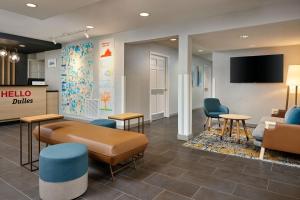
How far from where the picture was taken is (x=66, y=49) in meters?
6.71

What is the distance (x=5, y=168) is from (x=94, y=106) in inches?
131

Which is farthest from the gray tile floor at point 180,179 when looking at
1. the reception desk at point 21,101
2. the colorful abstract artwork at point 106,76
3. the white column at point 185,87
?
the reception desk at point 21,101

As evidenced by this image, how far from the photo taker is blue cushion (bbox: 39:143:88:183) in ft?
6.57

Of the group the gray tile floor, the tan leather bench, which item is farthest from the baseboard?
the tan leather bench

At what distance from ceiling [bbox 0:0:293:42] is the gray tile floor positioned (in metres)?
2.43

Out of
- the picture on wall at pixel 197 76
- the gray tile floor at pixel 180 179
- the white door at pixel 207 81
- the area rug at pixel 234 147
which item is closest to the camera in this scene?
the gray tile floor at pixel 180 179

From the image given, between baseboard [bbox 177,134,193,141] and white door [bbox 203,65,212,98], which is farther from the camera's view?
white door [bbox 203,65,212,98]

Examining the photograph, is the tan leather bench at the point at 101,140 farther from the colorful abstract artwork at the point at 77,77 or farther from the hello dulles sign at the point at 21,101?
the hello dulles sign at the point at 21,101

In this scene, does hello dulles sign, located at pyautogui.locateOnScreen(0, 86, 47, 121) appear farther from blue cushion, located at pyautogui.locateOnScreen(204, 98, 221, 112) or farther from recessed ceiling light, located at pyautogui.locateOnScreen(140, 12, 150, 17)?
blue cushion, located at pyautogui.locateOnScreen(204, 98, 221, 112)

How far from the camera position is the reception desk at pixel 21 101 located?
18.5 ft

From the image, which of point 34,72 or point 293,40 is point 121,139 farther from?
point 34,72

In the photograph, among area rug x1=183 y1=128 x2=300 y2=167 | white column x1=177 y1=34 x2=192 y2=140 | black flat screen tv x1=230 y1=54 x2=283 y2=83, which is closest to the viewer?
area rug x1=183 y1=128 x2=300 y2=167

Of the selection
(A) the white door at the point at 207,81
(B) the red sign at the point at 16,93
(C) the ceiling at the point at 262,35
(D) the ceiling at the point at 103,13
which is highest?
(D) the ceiling at the point at 103,13

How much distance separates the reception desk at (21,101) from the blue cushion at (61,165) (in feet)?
15.1
